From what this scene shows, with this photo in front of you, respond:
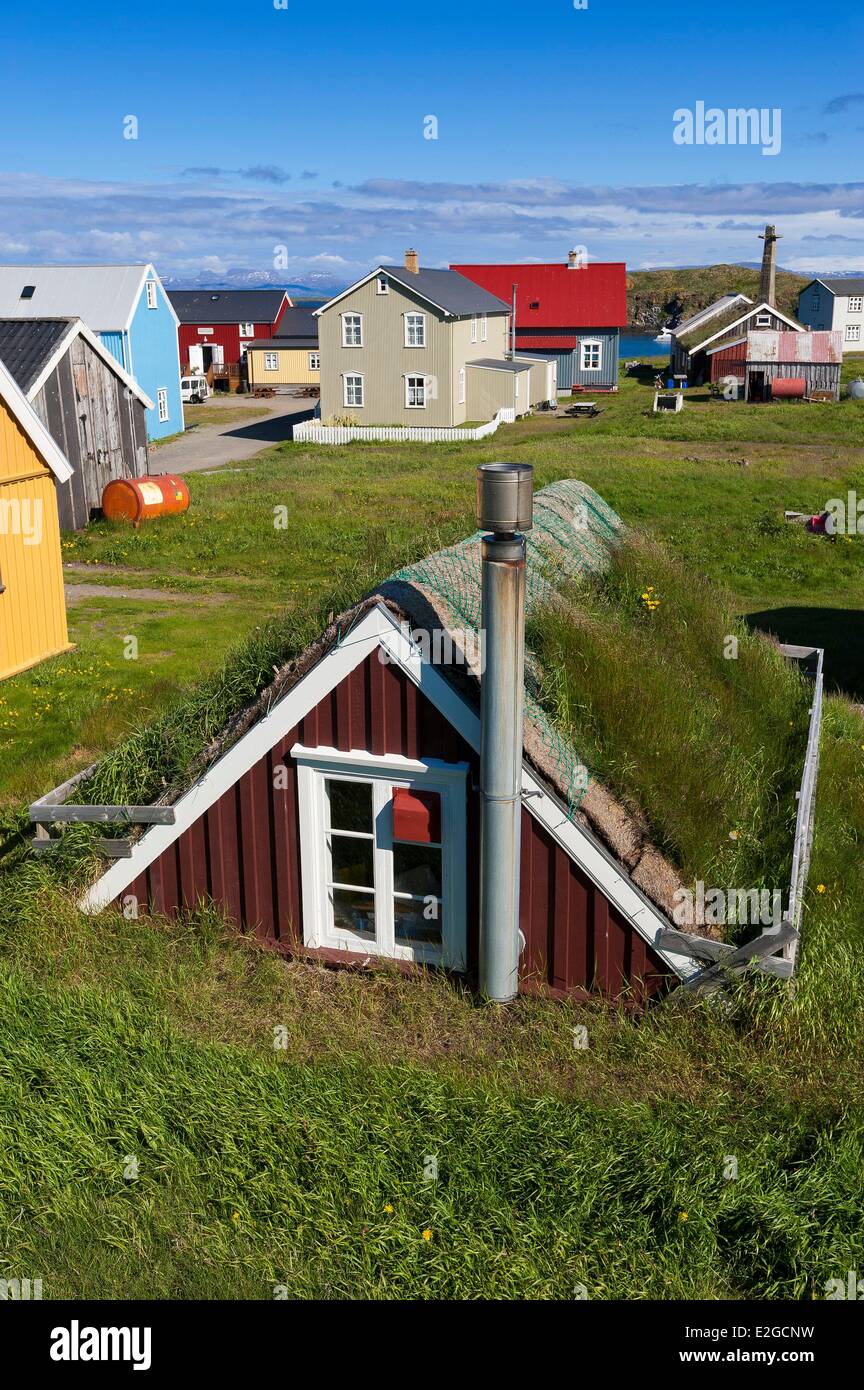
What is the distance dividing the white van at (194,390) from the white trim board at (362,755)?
196ft

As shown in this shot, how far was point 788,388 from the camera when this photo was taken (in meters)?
54.2

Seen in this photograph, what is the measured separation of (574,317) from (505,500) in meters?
59.1

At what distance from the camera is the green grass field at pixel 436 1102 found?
21.3 ft

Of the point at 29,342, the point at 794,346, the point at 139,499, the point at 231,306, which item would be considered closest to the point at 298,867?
the point at 139,499

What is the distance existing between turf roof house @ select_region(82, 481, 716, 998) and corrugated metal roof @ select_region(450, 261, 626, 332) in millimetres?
56790

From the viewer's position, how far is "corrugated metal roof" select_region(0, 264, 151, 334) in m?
46.1

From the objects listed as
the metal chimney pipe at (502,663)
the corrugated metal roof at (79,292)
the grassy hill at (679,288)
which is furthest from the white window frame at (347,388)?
the grassy hill at (679,288)

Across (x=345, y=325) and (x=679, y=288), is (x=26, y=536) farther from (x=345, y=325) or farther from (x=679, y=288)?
(x=679, y=288)

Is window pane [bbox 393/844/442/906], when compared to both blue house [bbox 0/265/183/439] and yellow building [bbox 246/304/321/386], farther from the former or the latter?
yellow building [bbox 246/304/321/386]

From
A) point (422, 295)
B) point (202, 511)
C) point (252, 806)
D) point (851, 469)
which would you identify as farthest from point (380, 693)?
point (422, 295)

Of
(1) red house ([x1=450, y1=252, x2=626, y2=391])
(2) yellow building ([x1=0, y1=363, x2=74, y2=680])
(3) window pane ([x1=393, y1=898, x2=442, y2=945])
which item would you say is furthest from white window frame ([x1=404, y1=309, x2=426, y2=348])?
(3) window pane ([x1=393, y1=898, x2=442, y2=945])

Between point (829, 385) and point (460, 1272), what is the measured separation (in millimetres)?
53831
